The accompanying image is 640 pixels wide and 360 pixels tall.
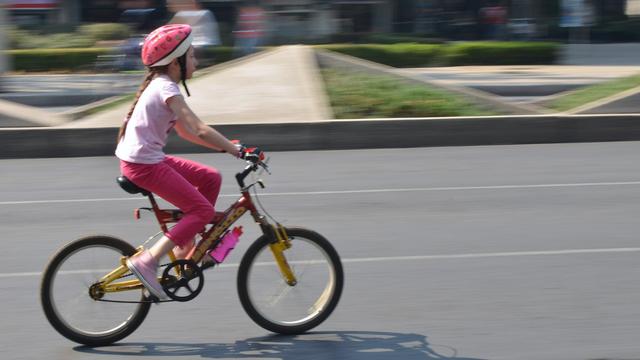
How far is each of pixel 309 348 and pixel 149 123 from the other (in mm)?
1438

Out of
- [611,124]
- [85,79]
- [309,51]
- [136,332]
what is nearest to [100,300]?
[136,332]

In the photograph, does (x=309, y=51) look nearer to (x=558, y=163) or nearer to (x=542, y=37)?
(x=558, y=163)

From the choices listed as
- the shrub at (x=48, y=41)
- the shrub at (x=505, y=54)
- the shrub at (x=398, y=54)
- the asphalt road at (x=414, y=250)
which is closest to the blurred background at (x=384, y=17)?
the shrub at (x=48, y=41)

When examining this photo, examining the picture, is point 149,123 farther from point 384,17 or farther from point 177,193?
point 384,17

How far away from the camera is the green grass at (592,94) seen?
51.2ft

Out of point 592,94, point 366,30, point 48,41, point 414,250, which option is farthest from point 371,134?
point 366,30

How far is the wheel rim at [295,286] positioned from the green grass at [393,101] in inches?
342

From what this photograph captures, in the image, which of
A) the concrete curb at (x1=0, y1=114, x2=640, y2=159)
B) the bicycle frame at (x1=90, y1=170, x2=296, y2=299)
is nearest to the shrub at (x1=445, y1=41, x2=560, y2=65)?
the concrete curb at (x1=0, y1=114, x2=640, y2=159)

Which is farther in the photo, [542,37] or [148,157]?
[542,37]

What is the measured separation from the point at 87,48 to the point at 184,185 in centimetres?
2603

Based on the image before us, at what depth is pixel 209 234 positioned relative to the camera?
566cm

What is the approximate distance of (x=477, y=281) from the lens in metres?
7.09

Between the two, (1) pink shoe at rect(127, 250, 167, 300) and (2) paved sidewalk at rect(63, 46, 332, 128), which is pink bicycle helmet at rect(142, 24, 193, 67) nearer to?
(1) pink shoe at rect(127, 250, 167, 300)

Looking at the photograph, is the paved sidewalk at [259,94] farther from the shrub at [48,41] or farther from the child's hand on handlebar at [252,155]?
the shrub at [48,41]
